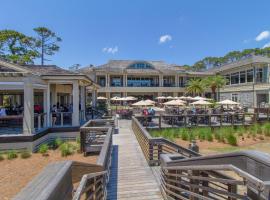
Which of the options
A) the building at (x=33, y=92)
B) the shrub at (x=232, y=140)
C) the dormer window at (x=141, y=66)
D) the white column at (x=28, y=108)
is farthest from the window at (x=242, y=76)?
the white column at (x=28, y=108)

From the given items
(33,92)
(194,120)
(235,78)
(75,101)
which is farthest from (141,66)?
(33,92)

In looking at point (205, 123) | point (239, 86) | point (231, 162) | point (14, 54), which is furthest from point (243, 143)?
point (14, 54)

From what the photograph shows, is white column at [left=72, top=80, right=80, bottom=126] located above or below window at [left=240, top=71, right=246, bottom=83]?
below

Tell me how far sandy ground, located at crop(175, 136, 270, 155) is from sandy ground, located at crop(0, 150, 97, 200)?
5.56m

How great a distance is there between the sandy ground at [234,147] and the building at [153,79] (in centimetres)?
2163

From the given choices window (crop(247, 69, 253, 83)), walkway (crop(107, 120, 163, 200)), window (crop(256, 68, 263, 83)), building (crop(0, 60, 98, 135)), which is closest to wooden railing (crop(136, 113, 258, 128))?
building (crop(0, 60, 98, 135))

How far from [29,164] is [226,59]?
291ft

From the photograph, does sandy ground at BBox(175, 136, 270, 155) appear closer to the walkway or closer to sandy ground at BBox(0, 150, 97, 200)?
the walkway

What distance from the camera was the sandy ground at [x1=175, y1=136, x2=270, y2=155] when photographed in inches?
425

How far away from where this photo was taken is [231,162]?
238 cm

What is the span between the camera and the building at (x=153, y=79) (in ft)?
112

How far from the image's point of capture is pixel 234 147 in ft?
37.5

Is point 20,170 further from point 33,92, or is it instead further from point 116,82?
point 116,82

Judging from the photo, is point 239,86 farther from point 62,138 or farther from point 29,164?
point 29,164
